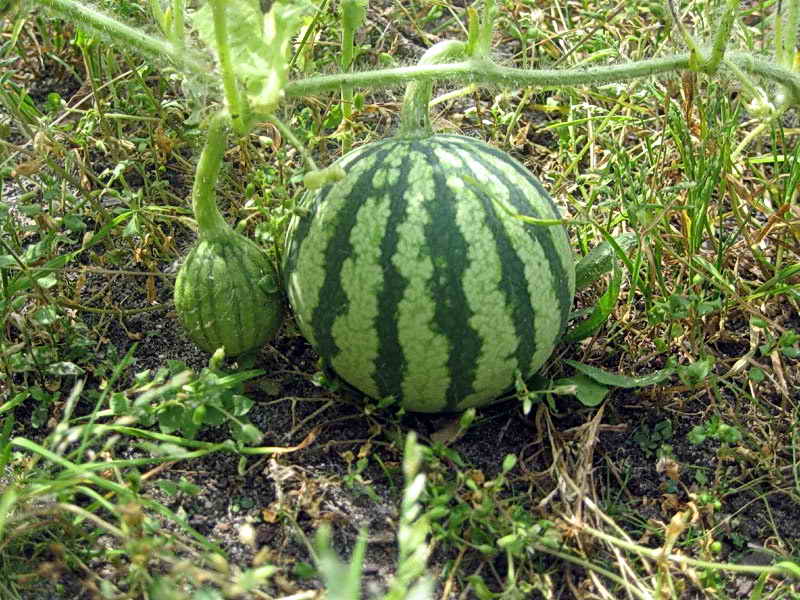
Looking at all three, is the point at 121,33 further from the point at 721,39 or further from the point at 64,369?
the point at 721,39

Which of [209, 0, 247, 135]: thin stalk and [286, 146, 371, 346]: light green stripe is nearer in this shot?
[209, 0, 247, 135]: thin stalk

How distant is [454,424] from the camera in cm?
242

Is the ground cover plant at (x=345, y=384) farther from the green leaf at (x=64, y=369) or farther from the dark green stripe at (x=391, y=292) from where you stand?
the dark green stripe at (x=391, y=292)

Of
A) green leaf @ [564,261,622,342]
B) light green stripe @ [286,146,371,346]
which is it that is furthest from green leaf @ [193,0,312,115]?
green leaf @ [564,261,622,342]

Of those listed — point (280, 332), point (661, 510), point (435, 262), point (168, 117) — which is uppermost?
point (168, 117)

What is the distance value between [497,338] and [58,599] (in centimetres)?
107

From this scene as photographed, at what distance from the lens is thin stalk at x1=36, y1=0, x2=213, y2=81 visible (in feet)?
7.17

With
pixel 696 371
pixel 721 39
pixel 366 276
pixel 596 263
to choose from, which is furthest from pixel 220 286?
pixel 721 39

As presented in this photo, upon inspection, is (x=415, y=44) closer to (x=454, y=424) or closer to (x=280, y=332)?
(x=280, y=332)

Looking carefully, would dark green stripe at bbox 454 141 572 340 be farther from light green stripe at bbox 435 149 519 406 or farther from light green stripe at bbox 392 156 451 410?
light green stripe at bbox 392 156 451 410

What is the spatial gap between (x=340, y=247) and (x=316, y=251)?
71 millimetres

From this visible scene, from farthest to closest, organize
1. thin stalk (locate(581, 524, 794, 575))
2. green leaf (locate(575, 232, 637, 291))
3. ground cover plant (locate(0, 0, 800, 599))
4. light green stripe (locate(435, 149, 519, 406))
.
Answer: green leaf (locate(575, 232, 637, 291)) < light green stripe (locate(435, 149, 519, 406)) < ground cover plant (locate(0, 0, 800, 599)) < thin stalk (locate(581, 524, 794, 575))

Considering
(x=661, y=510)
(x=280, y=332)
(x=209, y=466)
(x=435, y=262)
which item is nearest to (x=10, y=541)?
(x=209, y=466)

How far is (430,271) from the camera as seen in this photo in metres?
2.10
